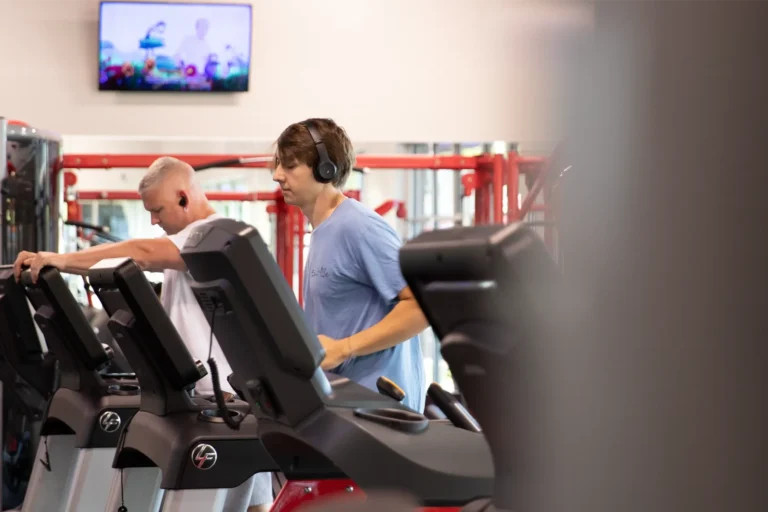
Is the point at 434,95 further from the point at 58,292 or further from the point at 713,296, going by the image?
the point at 713,296

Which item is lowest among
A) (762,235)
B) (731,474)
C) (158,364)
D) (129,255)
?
(158,364)

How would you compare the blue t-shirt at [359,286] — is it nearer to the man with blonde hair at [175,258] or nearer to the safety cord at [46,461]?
the man with blonde hair at [175,258]

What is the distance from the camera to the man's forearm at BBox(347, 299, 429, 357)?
2.25 metres

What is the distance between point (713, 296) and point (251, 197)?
6342 mm

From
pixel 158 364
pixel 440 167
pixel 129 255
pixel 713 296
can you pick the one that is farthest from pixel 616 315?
pixel 440 167

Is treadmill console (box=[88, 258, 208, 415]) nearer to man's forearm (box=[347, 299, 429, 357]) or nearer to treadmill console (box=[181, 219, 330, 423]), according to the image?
man's forearm (box=[347, 299, 429, 357])

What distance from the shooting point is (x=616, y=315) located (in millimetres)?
473

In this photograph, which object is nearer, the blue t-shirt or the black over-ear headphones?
the blue t-shirt

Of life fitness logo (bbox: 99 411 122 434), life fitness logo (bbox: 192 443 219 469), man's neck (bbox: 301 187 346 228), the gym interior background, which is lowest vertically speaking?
life fitness logo (bbox: 99 411 122 434)

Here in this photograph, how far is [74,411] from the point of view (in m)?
3.23

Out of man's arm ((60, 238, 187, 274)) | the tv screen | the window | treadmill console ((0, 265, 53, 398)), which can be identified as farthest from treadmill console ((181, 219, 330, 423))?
the window

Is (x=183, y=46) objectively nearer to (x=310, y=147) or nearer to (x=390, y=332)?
(x=310, y=147)

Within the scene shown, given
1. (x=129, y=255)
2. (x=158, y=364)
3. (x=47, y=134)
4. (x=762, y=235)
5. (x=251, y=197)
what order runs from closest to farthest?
(x=762, y=235) → (x=158, y=364) → (x=129, y=255) → (x=47, y=134) → (x=251, y=197)

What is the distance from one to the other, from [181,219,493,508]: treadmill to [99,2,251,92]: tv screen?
483 cm
